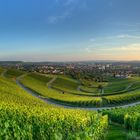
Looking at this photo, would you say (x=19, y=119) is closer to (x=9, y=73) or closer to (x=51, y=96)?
(x=51, y=96)

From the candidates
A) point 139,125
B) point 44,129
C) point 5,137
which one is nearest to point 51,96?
point 139,125

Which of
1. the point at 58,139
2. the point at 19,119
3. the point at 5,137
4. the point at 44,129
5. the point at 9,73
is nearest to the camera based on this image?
the point at 58,139

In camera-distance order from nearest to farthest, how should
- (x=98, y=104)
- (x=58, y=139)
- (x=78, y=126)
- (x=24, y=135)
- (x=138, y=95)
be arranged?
(x=58, y=139) → (x=24, y=135) → (x=78, y=126) → (x=98, y=104) → (x=138, y=95)

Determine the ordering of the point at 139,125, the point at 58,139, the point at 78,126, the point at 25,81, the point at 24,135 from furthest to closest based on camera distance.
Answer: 1. the point at 25,81
2. the point at 139,125
3. the point at 78,126
4. the point at 24,135
5. the point at 58,139

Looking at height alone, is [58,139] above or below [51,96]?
above

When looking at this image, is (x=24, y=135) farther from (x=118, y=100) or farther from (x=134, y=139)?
(x=118, y=100)

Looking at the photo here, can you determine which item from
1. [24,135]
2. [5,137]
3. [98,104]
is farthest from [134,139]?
[98,104]

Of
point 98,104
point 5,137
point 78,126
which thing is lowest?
point 98,104

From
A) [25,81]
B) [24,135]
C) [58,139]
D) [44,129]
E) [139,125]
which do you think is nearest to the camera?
[58,139]

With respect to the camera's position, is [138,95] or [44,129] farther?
[138,95]
